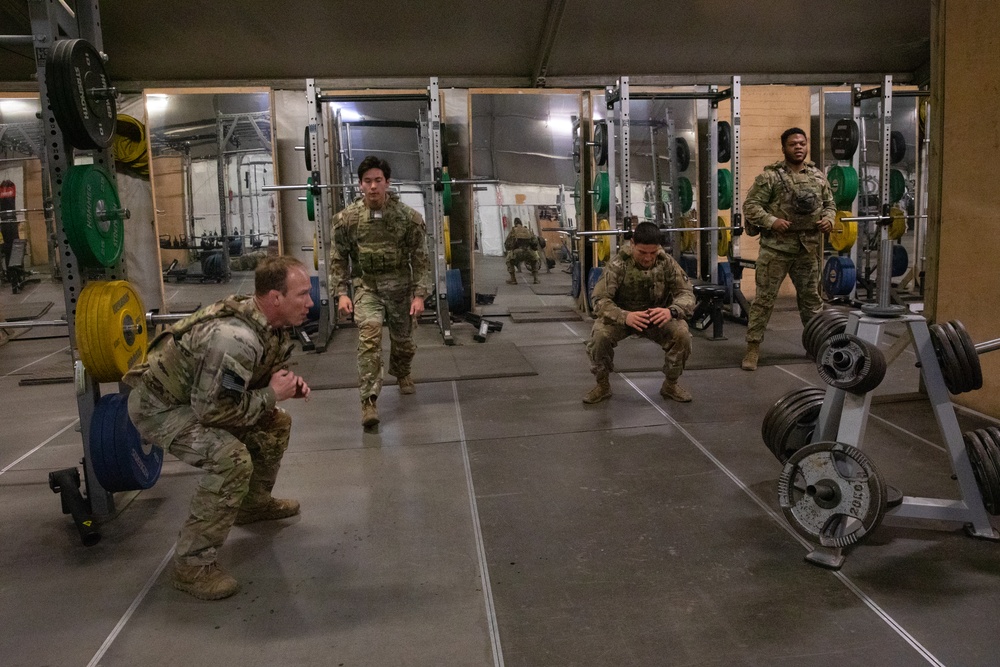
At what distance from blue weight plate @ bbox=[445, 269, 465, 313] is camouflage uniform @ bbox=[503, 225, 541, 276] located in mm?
672

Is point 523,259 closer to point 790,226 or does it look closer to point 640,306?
point 790,226

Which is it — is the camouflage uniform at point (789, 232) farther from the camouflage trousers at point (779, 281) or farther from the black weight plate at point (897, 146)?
the black weight plate at point (897, 146)

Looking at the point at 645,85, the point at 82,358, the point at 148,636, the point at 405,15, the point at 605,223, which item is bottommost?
the point at 148,636

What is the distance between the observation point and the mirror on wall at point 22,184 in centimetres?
641

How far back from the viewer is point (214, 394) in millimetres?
1939

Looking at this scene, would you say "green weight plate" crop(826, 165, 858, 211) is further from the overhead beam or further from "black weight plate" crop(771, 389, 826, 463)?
"black weight plate" crop(771, 389, 826, 463)

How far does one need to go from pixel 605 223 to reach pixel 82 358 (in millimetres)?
4248

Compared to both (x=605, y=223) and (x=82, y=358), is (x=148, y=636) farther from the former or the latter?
(x=605, y=223)

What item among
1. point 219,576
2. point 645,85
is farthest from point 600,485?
point 645,85

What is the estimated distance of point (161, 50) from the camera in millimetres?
6238

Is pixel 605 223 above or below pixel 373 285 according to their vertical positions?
above

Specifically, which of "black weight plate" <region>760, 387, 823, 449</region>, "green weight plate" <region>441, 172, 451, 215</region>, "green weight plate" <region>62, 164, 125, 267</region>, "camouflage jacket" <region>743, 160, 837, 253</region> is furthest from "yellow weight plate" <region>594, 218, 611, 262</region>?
"green weight plate" <region>62, 164, 125, 267</region>

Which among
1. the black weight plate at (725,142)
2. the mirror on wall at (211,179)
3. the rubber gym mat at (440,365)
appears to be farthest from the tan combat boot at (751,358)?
the mirror on wall at (211,179)

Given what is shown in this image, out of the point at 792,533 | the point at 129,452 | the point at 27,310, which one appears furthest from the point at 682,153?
the point at 27,310
